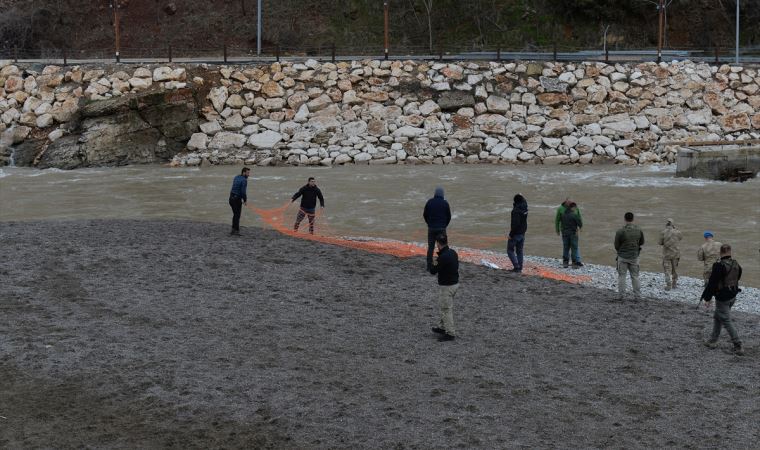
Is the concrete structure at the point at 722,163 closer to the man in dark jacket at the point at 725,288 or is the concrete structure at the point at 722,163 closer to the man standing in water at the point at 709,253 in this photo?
the man standing in water at the point at 709,253

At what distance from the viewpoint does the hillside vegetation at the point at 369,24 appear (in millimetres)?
53812

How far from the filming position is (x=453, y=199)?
28047 millimetres

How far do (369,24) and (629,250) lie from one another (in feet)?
143

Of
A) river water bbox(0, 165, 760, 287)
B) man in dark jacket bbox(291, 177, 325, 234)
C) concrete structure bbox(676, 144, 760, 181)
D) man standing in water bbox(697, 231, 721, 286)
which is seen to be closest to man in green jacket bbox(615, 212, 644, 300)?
man standing in water bbox(697, 231, 721, 286)

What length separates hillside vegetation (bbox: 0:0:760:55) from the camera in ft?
177

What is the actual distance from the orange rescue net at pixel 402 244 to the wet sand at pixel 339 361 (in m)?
1.17

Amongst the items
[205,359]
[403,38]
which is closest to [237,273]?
[205,359]

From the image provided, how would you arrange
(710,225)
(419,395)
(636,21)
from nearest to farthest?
(419,395) → (710,225) → (636,21)

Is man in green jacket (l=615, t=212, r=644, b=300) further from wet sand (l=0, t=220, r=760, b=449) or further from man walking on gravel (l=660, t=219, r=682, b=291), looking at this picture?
man walking on gravel (l=660, t=219, r=682, b=291)

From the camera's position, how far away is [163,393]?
9352 mm

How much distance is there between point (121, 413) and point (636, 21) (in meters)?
50.8

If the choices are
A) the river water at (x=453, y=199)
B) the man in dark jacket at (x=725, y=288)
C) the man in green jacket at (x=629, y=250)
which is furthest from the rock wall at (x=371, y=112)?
the man in dark jacket at (x=725, y=288)

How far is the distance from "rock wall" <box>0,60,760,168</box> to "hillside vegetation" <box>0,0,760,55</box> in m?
12.0

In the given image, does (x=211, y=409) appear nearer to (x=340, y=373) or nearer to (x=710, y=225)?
(x=340, y=373)
